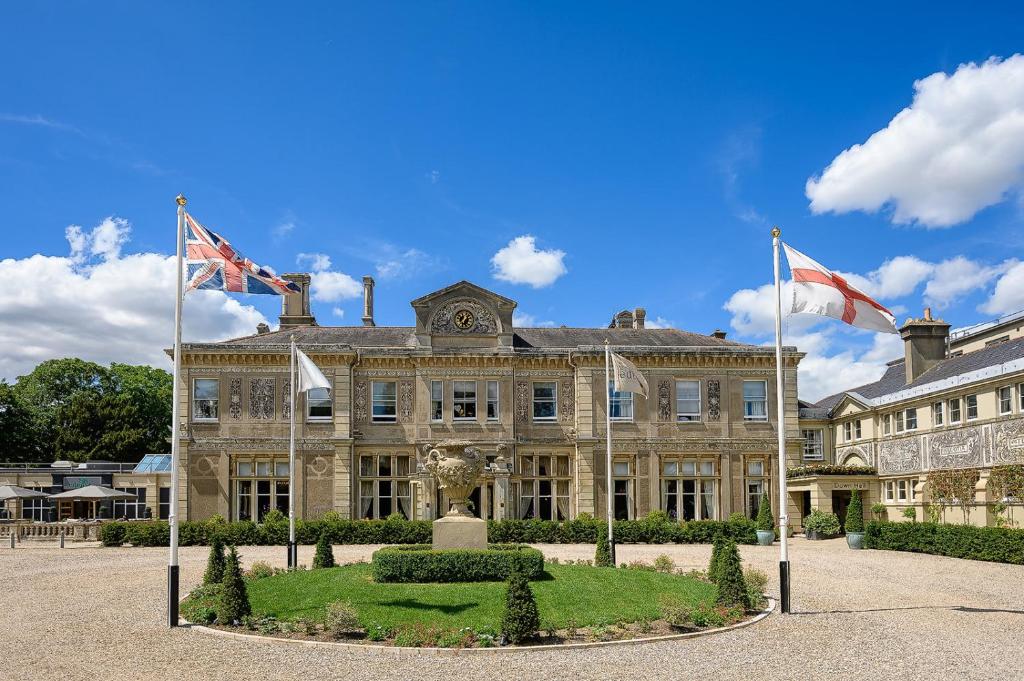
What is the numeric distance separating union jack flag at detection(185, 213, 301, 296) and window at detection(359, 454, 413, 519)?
2384cm

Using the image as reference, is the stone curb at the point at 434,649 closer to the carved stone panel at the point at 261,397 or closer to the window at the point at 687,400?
the carved stone panel at the point at 261,397

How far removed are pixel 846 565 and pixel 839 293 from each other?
13006mm

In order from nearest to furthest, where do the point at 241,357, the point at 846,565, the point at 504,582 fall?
the point at 504,582 → the point at 846,565 → the point at 241,357

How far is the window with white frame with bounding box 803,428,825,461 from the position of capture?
51.1m

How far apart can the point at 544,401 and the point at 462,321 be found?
Result: 535 centimetres

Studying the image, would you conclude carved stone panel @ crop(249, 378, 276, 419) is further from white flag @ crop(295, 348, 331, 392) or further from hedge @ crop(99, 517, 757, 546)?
white flag @ crop(295, 348, 331, 392)

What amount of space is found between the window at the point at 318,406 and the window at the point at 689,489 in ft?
51.5

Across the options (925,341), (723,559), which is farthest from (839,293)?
(925,341)

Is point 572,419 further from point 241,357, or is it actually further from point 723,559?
point 723,559

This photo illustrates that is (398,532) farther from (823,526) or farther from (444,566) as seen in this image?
(823,526)

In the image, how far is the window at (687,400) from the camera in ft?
142

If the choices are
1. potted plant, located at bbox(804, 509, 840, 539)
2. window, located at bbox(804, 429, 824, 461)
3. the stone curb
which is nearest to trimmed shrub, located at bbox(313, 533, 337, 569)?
the stone curb

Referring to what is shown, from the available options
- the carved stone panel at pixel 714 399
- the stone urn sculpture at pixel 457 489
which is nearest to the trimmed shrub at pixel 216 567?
the stone urn sculpture at pixel 457 489

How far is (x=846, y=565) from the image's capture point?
28.0 meters
